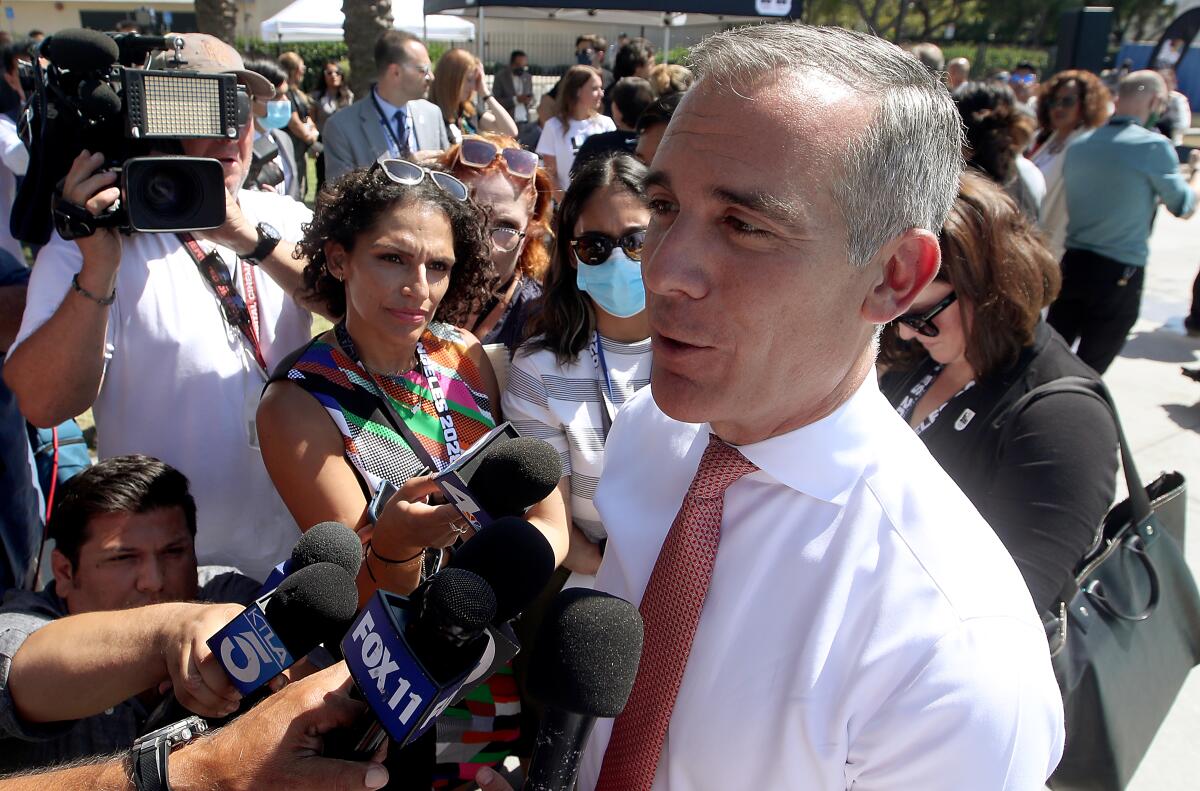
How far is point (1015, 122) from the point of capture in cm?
527

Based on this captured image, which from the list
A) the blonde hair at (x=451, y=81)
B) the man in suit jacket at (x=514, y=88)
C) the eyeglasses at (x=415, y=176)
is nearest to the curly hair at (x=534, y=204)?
the eyeglasses at (x=415, y=176)

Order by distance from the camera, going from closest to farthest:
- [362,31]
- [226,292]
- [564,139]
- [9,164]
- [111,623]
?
[111,623] < [226,292] < [9,164] < [564,139] < [362,31]

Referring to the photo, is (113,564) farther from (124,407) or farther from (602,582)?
(602,582)

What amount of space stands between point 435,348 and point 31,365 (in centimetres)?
104

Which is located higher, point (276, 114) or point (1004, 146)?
point (1004, 146)

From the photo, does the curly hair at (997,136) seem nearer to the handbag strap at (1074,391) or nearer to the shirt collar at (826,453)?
the handbag strap at (1074,391)

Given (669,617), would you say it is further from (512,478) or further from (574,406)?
(574,406)

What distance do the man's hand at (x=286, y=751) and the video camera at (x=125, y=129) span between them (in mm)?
1364

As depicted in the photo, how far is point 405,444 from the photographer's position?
7.59ft

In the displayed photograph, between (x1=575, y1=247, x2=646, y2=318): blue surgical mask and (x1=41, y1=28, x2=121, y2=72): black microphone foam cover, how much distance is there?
136cm

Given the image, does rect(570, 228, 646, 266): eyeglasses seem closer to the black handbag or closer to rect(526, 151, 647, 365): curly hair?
rect(526, 151, 647, 365): curly hair

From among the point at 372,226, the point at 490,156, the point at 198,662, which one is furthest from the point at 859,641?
the point at 490,156

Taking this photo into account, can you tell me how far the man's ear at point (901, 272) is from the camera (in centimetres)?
130

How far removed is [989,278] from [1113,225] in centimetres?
416
